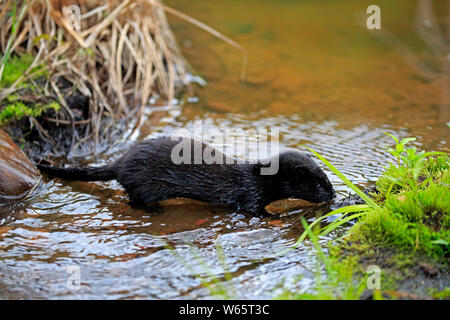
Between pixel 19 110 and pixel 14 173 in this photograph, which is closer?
pixel 14 173

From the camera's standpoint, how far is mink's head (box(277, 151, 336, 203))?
4.68 metres

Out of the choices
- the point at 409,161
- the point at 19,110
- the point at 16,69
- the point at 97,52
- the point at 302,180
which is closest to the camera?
the point at 409,161

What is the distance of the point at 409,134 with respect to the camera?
5992 millimetres

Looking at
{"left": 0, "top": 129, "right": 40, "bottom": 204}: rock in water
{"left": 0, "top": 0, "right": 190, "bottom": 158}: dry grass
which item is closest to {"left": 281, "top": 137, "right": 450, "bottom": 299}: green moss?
{"left": 0, "top": 129, "right": 40, "bottom": 204}: rock in water

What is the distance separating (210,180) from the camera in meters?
4.80

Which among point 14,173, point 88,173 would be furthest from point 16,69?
point 88,173

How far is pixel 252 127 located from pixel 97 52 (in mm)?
2288

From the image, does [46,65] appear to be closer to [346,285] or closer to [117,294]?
[117,294]

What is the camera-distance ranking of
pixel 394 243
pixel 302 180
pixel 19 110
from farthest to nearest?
pixel 19 110, pixel 302 180, pixel 394 243

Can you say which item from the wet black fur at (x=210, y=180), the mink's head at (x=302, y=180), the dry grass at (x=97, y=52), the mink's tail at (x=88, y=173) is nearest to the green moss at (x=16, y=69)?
the dry grass at (x=97, y=52)

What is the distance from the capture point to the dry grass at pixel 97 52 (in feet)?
20.1

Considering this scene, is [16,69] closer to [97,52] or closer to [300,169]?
[97,52]

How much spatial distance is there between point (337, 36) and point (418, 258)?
676 centimetres

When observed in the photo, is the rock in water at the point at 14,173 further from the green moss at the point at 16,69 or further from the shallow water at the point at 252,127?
the green moss at the point at 16,69
